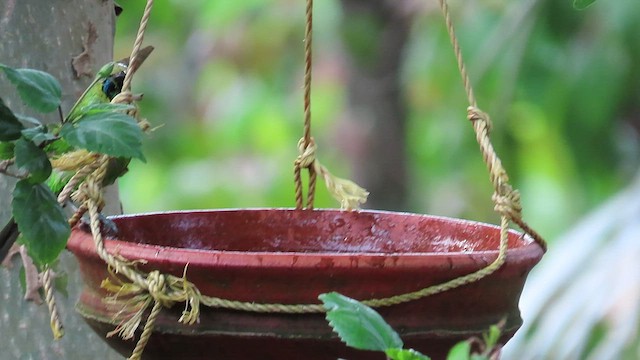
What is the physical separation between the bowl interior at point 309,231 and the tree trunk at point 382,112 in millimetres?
1772

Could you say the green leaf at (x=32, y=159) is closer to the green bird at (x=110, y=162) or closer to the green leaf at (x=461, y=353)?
the green bird at (x=110, y=162)

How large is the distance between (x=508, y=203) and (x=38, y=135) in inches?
15.8

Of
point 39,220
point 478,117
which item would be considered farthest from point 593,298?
point 39,220

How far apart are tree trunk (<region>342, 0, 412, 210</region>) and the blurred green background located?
0.06 feet

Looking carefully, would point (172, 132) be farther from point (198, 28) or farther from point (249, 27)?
point (249, 27)

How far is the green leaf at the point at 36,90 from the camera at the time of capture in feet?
2.36

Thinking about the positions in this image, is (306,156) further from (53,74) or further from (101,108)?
(101,108)

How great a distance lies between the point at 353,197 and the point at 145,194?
3.33 meters

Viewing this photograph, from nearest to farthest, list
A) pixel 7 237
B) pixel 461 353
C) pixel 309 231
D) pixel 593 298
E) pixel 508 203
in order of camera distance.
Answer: pixel 461 353 → pixel 508 203 → pixel 7 237 → pixel 309 231 → pixel 593 298

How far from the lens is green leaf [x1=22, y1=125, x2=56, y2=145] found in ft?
2.31

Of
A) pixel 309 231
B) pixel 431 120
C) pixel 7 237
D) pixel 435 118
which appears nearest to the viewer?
pixel 7 237

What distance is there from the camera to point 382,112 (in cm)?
295

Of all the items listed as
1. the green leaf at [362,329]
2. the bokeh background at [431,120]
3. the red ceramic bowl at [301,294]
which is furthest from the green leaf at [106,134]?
the bokeh background at [431,120]

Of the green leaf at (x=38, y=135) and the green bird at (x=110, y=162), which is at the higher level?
the green leaf at (x=38, y=135)
